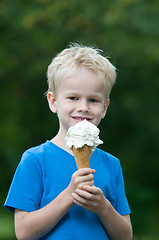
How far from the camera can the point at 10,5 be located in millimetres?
7621

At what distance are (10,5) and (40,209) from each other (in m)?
6.06

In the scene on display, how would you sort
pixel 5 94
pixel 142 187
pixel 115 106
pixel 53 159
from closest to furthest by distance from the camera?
pixel 53 159 → pixel 5 94 → pixel 115 106 → pixel 142 187

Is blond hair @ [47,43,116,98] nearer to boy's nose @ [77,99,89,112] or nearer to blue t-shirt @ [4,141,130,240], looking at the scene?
boy's nose @ [77,99,89,112]

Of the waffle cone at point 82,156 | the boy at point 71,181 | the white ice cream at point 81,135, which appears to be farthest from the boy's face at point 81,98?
the waffle cone at point 82,156

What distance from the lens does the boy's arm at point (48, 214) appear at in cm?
221

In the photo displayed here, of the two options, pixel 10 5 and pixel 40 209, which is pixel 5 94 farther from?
pixel 40 209

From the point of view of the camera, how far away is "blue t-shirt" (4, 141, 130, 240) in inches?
93.5

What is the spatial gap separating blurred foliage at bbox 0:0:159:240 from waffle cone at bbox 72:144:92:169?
5264mm

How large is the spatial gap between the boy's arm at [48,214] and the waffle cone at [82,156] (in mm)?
86

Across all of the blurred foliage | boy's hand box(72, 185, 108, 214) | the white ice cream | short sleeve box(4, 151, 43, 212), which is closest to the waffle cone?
the white ice cream

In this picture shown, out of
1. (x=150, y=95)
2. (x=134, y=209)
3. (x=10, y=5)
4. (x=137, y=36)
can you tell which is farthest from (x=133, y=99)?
(x=10, y=5)

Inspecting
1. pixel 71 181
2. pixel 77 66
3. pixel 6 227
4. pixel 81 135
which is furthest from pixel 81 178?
pixel 6 227

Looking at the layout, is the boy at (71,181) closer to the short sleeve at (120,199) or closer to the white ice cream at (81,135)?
the short sleeve at (120,199)

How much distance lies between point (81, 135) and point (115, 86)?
6924 mm
